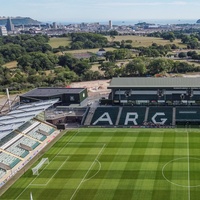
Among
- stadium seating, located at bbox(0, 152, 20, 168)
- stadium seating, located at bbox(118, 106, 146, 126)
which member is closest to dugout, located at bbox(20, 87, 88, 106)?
stadium seating, located at bbox(118, 106, 146, 126)

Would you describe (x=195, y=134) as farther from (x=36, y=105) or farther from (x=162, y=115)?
(x=36, y=105)

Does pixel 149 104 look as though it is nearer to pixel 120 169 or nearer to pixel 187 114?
pixel 187 114

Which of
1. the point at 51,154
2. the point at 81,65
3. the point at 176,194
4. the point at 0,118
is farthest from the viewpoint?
the point at 81,65

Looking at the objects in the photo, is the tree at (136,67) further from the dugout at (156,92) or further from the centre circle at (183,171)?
the centre circle at (183,171)

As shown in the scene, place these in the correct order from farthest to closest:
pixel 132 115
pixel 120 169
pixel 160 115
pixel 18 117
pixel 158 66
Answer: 1. pixel 158 66
2. pixel 132 115
3. pixel 160 115
4. pixel 18 117
5. pixel 120 169

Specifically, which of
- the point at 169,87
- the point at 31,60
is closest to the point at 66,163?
the point at 169,87

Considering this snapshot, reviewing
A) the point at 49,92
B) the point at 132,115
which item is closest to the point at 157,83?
the point at 132,115

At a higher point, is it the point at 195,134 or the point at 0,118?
the point at 0,118
